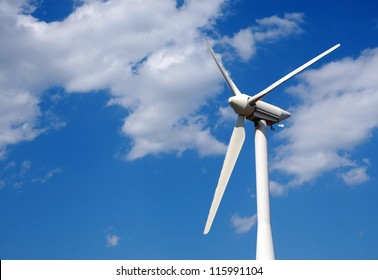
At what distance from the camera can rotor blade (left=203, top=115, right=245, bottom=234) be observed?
37906mm

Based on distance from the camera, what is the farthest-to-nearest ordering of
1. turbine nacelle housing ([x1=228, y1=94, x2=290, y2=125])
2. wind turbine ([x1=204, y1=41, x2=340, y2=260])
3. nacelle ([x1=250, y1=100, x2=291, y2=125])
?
nacelle ([x1=250, y1=100, x2=291, y2=125])
turbine nacelle housing ([x1=228, y1=94, x2=290, y2=125])
wind turbine ([x1=204, y1=41, x2=340, y2=260])

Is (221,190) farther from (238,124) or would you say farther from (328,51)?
(328,51)

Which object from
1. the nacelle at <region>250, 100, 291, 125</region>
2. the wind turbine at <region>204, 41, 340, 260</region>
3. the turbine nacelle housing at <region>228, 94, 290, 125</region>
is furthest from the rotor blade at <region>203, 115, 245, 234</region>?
the nacelle at <region>250, 100, 291, 125</region>

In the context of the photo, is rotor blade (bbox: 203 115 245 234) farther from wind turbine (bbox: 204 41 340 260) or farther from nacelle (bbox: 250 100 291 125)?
nacelle (bbox: 250 100 291 125)

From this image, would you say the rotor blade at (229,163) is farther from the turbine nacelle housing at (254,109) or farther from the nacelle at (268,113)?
the nacelle at (268,113)

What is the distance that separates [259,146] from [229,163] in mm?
2675

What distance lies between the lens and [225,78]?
41.5 m

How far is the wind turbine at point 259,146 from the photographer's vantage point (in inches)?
1409

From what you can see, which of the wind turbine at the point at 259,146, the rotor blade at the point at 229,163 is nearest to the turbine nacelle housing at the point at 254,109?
the wind turbine at the point at 259,146

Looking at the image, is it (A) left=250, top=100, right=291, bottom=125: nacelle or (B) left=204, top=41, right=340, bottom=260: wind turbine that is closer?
(B) left=204, top=41, right=340, bottom=260: wind turbine

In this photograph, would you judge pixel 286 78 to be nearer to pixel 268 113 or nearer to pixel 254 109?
pixel 268 113

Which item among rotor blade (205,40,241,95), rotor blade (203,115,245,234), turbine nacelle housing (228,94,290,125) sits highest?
rotor blade (205,40,241,95)
